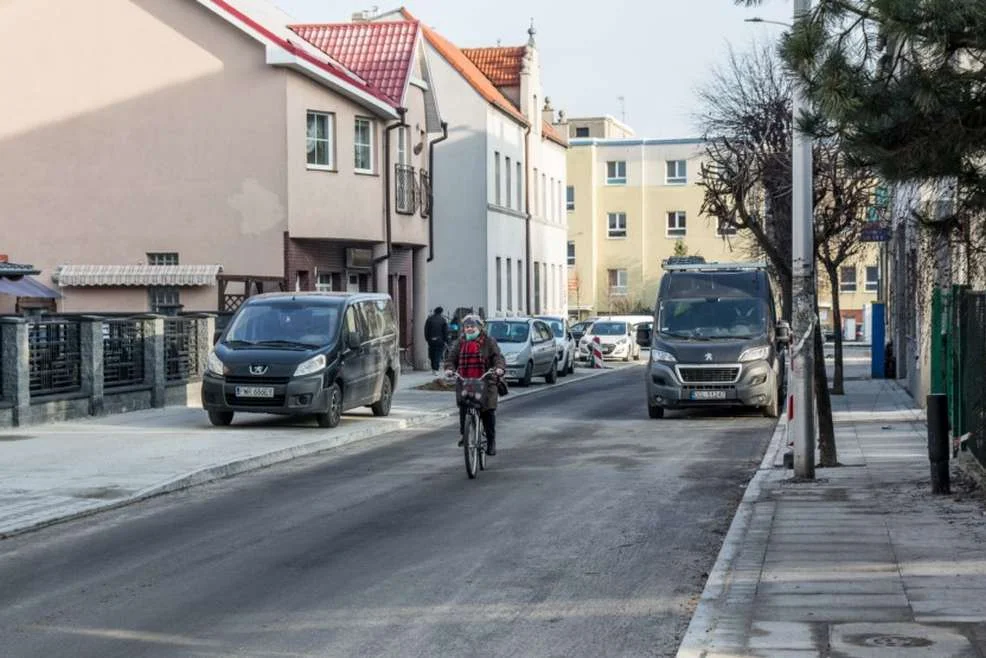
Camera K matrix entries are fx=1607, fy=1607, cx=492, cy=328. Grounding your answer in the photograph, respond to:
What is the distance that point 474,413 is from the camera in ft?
56.5

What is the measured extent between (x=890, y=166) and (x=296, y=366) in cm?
1399

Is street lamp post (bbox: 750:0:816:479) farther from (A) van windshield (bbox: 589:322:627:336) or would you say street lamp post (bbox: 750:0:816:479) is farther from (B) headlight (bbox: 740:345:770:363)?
(A) van windshield (bbox: 589:322:627:336)

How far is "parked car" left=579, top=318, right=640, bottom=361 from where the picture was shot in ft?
188

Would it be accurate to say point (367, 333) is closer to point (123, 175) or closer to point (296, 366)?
point (296, 366)

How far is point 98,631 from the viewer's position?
8.57 meters

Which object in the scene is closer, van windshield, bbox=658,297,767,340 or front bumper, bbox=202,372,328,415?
front bumper, bbox=202,372,328,415

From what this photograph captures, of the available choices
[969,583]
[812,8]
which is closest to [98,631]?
[969,583]

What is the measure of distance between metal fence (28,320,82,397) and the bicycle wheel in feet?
28.9

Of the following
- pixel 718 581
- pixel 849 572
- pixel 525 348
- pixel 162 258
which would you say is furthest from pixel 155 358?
pixel 849 572


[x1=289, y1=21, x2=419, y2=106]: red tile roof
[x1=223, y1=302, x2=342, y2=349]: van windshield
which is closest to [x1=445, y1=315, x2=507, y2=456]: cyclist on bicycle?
[x1=223, y1=302, x2=342, y2=349]: van windshield

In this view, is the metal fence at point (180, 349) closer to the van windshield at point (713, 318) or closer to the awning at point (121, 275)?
the awning at point (121, 275)

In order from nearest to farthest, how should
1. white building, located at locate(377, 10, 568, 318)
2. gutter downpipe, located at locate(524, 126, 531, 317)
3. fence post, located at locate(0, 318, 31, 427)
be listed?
fence post, located at locate(0, 318, 31, 427), white building, located at locate(377, 10, 568, 318), gutter downpipe, located at locate(524, 126, 531, 317)

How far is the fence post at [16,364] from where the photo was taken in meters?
22.5

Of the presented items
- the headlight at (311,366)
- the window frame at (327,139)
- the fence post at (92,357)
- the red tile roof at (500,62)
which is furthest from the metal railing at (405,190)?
the red tile roof at (500,62)
